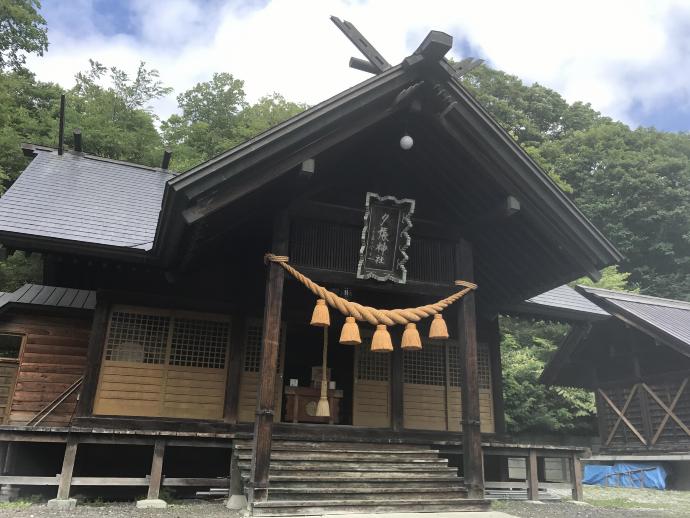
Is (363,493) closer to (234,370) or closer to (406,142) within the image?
(234,370)

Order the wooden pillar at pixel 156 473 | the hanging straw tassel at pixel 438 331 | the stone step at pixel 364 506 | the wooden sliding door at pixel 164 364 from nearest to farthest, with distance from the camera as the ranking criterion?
the stone step at pixel 364 506 < the hanging straw tassel at pixel 438 331 < the wooden pillar at pixel 156 473 < the wooden sliding door at pixel 164 364

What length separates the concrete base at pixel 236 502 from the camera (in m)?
7.33

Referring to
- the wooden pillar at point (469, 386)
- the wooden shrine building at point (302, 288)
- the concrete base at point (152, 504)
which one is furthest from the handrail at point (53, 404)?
the wooden pillar at point (469, 386)

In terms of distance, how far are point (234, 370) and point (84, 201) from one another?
477 cm

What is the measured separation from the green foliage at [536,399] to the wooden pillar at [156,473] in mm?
14655

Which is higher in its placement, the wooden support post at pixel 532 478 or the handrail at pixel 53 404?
the handrail at pixel 53 404

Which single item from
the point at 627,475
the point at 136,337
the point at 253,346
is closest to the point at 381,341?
the point at 253,346

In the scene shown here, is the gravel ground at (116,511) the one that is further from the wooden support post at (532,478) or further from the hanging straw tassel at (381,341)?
the wooden support post at (532,478)

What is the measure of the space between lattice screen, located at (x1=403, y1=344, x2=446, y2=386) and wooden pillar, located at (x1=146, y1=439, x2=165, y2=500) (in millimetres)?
4608

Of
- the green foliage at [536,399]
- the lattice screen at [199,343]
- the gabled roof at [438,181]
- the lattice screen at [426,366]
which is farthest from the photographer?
the green foliage at [536,399]

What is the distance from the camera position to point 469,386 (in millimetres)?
7645

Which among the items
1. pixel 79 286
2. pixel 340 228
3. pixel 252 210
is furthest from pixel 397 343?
pixel 79 286

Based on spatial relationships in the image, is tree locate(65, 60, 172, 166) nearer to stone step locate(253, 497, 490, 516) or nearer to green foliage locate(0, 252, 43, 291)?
green foliage locate(0, 252, 43, 291)

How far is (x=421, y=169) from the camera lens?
8.48 meters
